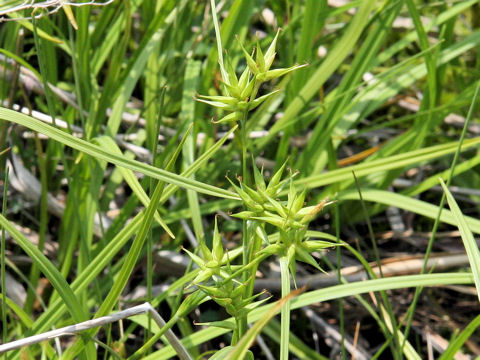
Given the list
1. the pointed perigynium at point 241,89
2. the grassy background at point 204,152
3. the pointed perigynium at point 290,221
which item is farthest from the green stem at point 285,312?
the grassy background at point 204,152

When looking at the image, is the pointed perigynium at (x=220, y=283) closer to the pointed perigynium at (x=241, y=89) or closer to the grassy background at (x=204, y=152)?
the pointed perigynium at (x=241, y=89)

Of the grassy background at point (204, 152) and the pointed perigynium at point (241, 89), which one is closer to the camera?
the pointed perigynium at point (241, 89)

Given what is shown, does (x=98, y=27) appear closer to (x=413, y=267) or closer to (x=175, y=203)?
(x=175, y=203)

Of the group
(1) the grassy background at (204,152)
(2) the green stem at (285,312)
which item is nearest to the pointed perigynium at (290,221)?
(2) the green stem at (285,312)

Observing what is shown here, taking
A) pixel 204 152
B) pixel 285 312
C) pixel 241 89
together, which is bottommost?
pixel 204 152

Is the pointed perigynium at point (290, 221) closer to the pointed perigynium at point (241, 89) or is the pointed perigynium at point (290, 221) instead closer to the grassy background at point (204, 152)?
the pointed perigynium at point (241, 89)

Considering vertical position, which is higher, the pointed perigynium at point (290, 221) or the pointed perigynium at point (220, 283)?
the pointed perigynium at point (290, 221)

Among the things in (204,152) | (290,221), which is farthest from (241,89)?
(204,152)

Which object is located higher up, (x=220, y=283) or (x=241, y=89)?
(x=241, y=89)

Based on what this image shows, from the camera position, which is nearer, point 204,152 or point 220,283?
point 220,283

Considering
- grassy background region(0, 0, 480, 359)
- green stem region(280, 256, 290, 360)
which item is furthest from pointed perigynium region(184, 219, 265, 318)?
grassy background region(0, 0, 480, 359)

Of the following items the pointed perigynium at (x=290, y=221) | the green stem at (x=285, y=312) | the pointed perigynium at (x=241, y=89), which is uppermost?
the pointed perigynium at (x=241, y=89)

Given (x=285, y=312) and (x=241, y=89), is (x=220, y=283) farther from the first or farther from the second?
(x=241, y=89)
